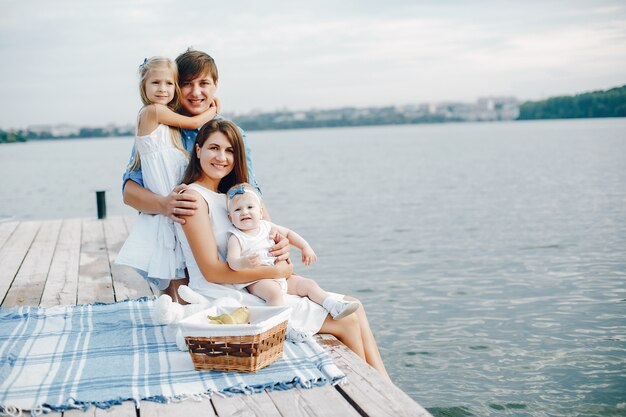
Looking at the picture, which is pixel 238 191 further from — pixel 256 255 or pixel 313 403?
pixel 313 403

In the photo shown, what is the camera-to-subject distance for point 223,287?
12.3 feet

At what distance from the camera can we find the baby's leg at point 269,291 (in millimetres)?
3605


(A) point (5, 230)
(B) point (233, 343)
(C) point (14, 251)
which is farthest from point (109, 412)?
(A) point (5, 230)

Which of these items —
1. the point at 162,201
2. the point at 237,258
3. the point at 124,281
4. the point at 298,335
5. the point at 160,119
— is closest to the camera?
the point at 298,335

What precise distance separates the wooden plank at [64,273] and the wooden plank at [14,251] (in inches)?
11.6

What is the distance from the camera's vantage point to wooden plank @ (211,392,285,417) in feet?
8.79

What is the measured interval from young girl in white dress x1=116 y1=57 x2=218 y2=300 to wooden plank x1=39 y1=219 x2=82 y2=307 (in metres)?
0.97

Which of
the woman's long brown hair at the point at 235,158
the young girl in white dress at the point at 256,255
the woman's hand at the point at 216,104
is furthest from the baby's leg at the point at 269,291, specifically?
the woman's hand at the point at 216,104

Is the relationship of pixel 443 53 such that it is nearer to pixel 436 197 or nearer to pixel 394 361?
pixel 436 197

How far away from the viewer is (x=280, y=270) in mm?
3686

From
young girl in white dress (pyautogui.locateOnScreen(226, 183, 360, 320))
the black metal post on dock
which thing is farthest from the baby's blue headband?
the black metal post on dock

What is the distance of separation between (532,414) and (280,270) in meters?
2.50

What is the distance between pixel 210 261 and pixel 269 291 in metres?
0.34

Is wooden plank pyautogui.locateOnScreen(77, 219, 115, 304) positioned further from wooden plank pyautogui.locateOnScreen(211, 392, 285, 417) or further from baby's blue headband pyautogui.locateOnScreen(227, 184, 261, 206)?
wooden plank pyautogui.locateOnScreen(211, 392, 285, 417)
